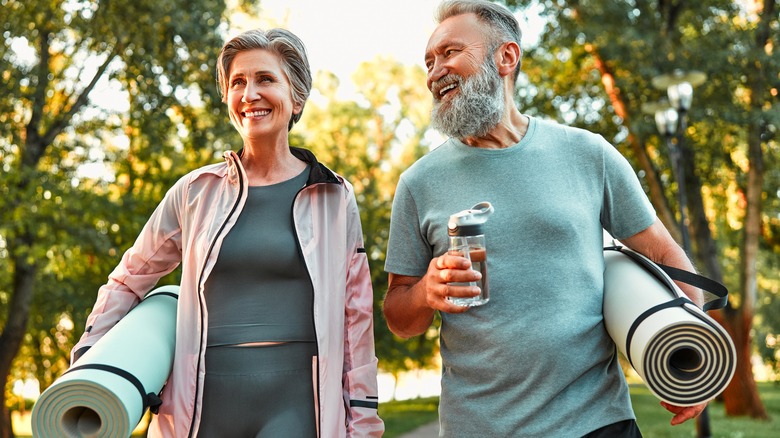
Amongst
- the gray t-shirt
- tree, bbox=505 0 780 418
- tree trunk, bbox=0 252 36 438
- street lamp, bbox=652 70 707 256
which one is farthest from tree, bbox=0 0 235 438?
the gray t-shirt

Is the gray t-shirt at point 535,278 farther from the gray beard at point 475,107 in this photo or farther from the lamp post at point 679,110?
the lamp post at point 679,110

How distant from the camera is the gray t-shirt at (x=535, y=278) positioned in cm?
279

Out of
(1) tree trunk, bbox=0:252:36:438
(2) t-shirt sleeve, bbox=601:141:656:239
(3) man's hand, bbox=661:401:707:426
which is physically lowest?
(1) tree trunk, bbox=0:252:36:438

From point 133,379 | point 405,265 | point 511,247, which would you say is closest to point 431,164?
point 405,265

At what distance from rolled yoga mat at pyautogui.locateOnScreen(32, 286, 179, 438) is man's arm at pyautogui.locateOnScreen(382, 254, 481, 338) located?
0.81 m

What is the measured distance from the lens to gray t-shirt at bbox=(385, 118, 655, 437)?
2791 mm

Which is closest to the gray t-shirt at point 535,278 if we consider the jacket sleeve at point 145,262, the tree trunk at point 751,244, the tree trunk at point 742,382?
the jacket sleeve at point 145,262

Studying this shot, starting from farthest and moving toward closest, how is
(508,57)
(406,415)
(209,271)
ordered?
(406,415) → (508,57) → (209,271)

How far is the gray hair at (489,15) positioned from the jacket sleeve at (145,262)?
119cm

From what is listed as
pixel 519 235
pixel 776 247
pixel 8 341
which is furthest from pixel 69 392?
pixel 776 247

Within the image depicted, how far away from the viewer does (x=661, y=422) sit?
15.5 meters

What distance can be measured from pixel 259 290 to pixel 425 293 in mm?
580

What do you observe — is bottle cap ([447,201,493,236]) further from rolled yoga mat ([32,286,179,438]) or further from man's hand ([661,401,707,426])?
rolled yoga mat ([32,286,179,438])

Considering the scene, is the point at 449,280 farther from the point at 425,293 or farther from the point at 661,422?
the point at 661,422
